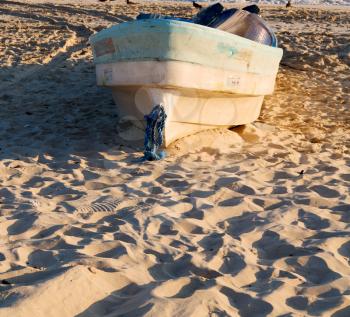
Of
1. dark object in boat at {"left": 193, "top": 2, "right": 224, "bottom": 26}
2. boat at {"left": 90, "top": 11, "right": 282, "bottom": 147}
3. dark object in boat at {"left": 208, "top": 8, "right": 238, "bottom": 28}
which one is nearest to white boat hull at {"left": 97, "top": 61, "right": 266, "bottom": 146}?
boat at {"left": 90, "top": 11, "right": 282, "bottom": 147}

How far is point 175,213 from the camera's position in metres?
3.81

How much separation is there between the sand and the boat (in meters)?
0.31

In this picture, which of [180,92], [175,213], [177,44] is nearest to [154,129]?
[180,92]

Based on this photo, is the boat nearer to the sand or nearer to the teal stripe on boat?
the teal stripe on boat

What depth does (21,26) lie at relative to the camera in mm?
14500

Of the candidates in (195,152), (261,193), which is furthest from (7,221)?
(195,152)

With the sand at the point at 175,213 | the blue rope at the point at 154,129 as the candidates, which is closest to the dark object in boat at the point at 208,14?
the sand at the point at 175,213

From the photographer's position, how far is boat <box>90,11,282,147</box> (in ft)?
16.7

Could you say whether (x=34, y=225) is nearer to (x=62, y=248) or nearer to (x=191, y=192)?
(x=62, y=248)

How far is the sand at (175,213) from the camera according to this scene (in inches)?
103

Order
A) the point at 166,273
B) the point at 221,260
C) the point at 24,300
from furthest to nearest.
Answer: the point at 221,260 < the point at 166,273 < the point at 24,300

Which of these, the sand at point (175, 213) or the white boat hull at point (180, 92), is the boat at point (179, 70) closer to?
the white boat hull at point (180, 92)

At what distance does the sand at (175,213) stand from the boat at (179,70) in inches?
12.3

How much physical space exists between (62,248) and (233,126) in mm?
3578
